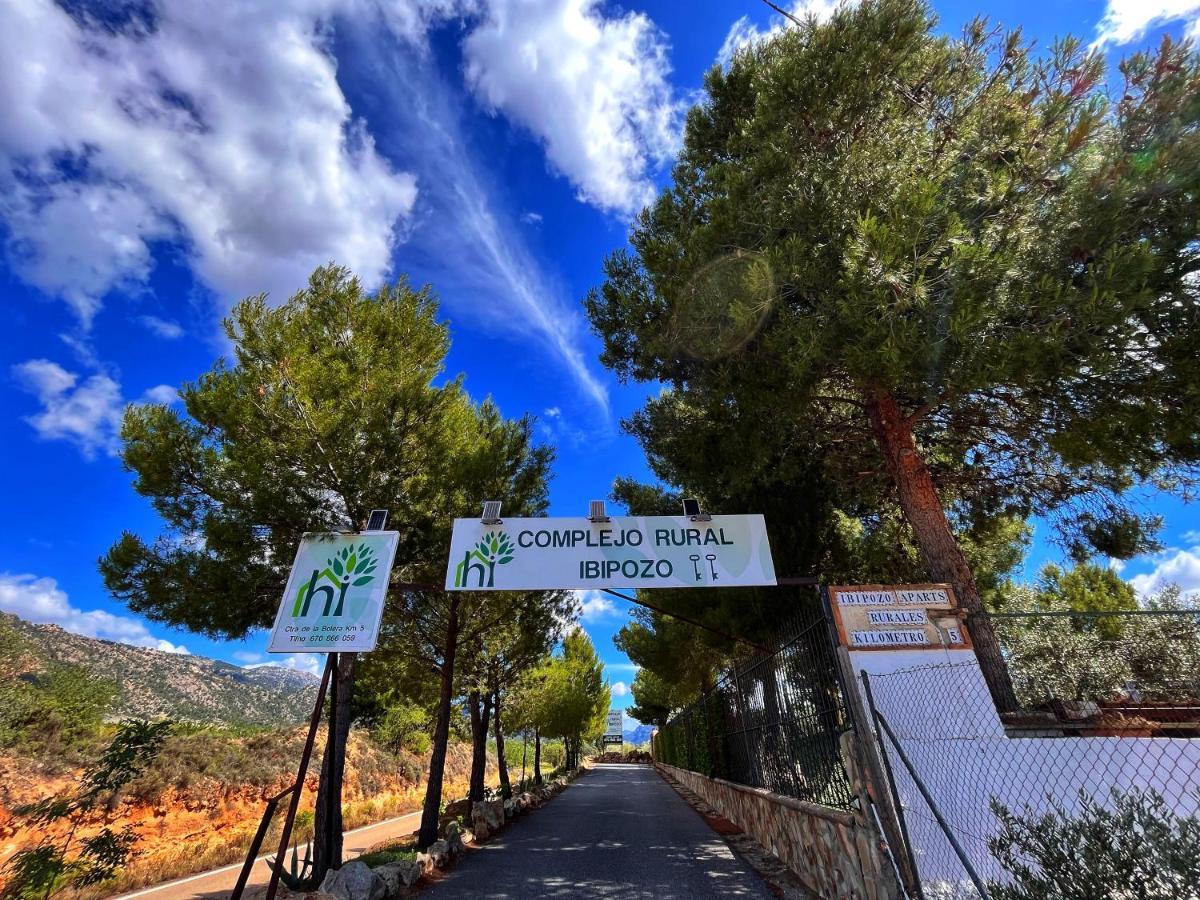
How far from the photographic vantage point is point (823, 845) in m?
4.65

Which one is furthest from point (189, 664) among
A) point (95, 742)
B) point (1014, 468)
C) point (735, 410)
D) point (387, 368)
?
point (1014, 468)

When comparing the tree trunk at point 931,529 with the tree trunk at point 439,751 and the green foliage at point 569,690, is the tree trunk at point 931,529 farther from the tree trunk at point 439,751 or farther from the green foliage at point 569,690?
the green foliage at point 569,690

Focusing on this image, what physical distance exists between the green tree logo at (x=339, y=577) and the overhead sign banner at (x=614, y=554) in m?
0.86

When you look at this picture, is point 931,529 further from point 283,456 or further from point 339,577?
point 283,456

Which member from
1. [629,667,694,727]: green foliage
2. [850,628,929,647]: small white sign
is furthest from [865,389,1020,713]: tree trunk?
[629,667,694,727]: green foliage

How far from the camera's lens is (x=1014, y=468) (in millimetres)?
7227

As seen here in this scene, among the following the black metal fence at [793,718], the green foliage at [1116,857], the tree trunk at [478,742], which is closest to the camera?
the green foliage at [1116,857]

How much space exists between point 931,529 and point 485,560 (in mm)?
5028

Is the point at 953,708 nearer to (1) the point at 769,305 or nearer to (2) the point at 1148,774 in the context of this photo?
(2) the point at 1148,774

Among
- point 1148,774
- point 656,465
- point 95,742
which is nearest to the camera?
point 1148,774

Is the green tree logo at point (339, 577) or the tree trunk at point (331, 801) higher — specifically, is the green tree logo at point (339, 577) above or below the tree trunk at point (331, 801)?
above

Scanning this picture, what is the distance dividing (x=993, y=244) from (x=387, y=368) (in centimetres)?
708

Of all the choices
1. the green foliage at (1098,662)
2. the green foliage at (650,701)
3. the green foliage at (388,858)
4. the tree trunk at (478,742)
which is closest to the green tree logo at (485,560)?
the green foliage at (388,858)

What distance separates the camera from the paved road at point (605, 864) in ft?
17.1
